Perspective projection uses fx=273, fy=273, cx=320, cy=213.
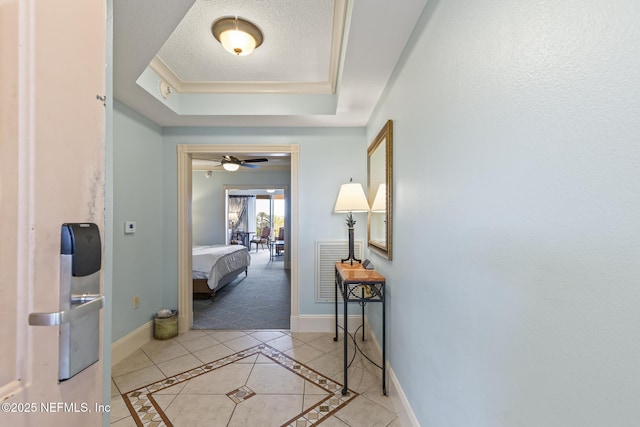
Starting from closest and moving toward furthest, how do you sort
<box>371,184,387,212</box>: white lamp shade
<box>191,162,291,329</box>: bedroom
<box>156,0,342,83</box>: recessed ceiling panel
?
<box>156,0,342,83</box>: recessed ceiling panel < <box>371,184,387,212</box>: white lamp shade < <box>191,162,291,329</box>: bedroom

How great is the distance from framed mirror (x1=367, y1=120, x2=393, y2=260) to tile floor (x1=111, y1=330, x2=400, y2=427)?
1.02 meters

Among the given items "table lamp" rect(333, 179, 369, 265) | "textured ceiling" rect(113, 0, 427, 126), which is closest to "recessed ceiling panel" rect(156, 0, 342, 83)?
"textured ceiling" rect(113, 0, 427, 126)

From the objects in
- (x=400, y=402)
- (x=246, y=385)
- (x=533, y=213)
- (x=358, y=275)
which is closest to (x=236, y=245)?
(x=246, y=385)

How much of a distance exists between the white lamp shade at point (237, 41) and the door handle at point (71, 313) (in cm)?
187

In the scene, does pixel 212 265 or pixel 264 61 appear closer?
pixel 264 61

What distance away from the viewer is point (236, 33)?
182 cm

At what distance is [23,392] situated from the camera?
42cm

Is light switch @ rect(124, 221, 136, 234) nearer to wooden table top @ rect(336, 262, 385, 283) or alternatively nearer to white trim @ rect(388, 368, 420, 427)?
wooden table top @ rect(336, 262, 385, 283)

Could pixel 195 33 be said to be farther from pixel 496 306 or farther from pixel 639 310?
pixel 639 310

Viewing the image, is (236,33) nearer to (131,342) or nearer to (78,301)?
(78,301)

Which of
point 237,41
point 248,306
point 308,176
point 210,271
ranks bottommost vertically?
point 248,306

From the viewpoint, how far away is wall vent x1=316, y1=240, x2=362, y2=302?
3.06 metres

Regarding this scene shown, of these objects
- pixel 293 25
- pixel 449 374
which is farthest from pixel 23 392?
pixel 293 25

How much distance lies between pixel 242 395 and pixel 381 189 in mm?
1873
